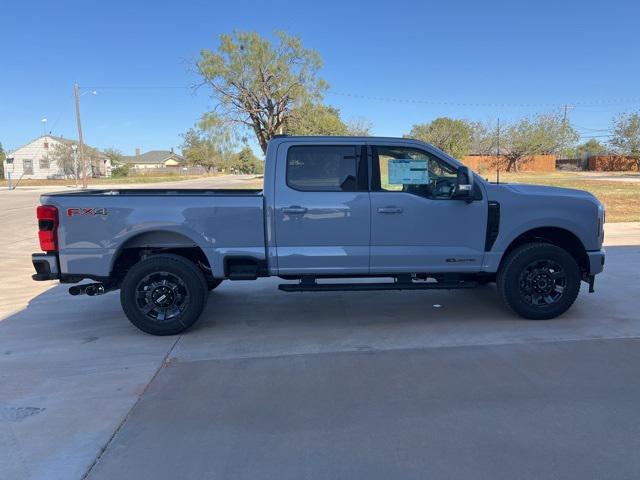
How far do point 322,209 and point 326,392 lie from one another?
2.00m

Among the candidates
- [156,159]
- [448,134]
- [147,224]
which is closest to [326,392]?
[147,224]

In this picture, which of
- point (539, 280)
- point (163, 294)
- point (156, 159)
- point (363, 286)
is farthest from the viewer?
point (156, 159)

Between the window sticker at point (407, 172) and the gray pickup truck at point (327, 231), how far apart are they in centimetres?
1

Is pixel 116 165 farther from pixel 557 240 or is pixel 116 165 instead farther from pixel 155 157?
pixel 557 240

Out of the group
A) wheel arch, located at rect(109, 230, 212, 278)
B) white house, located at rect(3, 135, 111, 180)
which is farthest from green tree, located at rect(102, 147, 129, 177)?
wheel arch, located at rect(109, 230, 212, 278)

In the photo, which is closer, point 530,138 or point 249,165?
point 530,138

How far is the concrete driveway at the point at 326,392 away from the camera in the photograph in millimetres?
3070

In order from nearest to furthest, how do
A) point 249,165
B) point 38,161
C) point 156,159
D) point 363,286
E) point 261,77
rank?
point 363,286
point 261,77
point 38,161
point 249,165
point 156,159

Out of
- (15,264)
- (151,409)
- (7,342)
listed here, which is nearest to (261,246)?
(151,409)

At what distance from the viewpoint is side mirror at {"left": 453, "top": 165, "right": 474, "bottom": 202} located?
5.26 meters

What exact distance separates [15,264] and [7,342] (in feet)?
16.4

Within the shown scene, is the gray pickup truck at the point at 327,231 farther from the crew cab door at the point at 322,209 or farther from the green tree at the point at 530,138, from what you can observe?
the green tree at the point at 530,138

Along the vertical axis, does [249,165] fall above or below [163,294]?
above

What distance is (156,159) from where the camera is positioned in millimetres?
147375
